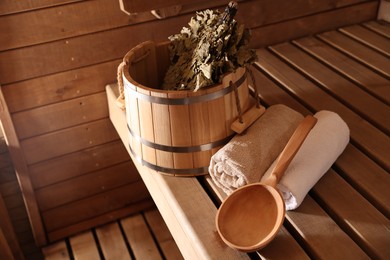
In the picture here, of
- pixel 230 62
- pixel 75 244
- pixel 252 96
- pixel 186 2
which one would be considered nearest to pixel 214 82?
pixel 230 62

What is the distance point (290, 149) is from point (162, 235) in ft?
4.28

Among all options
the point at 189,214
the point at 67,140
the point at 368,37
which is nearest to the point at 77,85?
the point at 67,140

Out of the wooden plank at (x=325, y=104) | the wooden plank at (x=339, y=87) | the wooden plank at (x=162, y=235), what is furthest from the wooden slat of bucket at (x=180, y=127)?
the wooden plank at (x=162, y=235)

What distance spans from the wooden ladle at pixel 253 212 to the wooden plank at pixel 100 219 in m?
1.33

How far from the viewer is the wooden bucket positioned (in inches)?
53.8

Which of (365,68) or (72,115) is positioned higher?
(365,68)

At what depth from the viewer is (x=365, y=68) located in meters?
2.14

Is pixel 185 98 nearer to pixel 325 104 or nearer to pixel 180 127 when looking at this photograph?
pixel 180 127

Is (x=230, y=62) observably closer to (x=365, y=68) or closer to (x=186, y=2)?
(x=186, y=2)

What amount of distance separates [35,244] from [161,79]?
1294 mm

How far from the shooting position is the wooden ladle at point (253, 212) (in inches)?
49.7

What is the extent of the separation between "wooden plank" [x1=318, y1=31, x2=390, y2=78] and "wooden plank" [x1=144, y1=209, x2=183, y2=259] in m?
1.32

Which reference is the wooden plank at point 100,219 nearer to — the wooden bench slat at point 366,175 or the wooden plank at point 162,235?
the wooden plank at point 162,235

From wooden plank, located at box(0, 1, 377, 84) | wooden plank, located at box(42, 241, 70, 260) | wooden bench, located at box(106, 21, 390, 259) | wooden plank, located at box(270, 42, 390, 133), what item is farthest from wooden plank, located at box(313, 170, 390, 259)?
wooden plank, located at box(42, 241, 70, 260)
